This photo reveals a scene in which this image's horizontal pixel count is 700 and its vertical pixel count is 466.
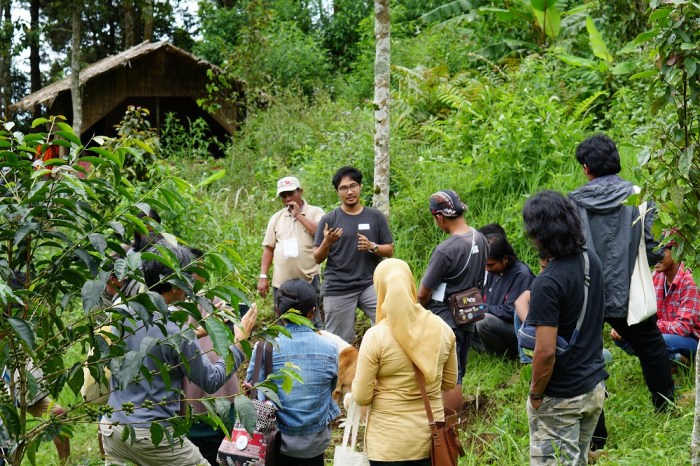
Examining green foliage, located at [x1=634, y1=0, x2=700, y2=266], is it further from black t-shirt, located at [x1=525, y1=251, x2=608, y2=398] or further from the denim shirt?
the denim shirt

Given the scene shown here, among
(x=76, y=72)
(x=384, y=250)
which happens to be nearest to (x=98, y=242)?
(x=384, y=250)

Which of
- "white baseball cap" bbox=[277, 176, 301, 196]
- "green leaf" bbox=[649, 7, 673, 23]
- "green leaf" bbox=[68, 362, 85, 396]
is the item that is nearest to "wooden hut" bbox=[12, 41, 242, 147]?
"white baseball cap" bbox=[277, 176, 301, 196]

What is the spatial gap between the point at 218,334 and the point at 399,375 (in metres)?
1.85

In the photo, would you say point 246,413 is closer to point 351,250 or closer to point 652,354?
point 652,354

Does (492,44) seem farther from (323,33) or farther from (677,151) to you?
(677,151)

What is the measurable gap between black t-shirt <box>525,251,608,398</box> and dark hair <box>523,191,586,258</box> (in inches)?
2.4

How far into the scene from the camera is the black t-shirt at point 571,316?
4047 millimetres

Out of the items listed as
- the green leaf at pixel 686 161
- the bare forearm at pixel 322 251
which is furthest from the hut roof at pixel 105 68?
the green leaf at pixel 686 161

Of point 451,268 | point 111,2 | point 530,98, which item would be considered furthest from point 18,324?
point 111,2

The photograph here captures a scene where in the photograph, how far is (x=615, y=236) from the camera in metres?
5.61

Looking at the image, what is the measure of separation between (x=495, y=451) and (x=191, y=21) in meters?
22.2

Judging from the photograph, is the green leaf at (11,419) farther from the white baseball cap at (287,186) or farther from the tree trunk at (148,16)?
the tree trunk at (148,16)

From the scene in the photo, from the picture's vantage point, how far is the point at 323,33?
2056 centimetres

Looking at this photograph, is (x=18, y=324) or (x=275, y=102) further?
(x=275, y=102)
